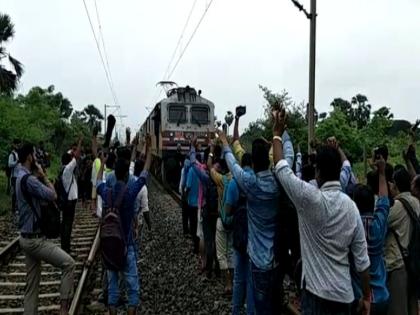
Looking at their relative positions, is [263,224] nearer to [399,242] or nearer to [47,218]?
[399,242]

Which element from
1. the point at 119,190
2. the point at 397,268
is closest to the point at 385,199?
the point at 397,268

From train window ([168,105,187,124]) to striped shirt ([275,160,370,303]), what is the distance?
1848cm

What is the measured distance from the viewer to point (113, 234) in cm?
574

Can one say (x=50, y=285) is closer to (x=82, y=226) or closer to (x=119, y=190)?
(x=119, y=190)

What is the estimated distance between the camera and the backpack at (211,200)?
26.9 feet

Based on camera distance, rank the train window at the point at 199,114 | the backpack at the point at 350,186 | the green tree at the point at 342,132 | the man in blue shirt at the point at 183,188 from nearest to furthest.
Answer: the backpack at the point at 350,186
the man in blue shirt at the point at 183,188
the green tree at the point at 342,132
the train window at the point at 199,114

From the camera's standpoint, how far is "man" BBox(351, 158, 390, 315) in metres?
4.39

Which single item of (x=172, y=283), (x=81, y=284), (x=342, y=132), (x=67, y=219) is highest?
(x=342, y=132)

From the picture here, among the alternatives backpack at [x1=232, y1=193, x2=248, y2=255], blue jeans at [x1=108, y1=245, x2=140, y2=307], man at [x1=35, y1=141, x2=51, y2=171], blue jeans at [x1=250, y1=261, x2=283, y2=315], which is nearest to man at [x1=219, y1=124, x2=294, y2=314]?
blue jeans at [x1=250, y1=261, x2=283, y2=315]

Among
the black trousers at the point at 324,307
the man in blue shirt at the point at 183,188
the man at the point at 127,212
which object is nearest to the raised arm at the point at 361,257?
the black trousers at the point at 324,307

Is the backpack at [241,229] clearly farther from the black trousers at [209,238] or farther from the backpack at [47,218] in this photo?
the black trousers at [209,238]

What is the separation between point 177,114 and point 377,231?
18.1 m

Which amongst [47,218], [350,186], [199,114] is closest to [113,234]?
[47,218]

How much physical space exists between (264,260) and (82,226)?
9.87 m
